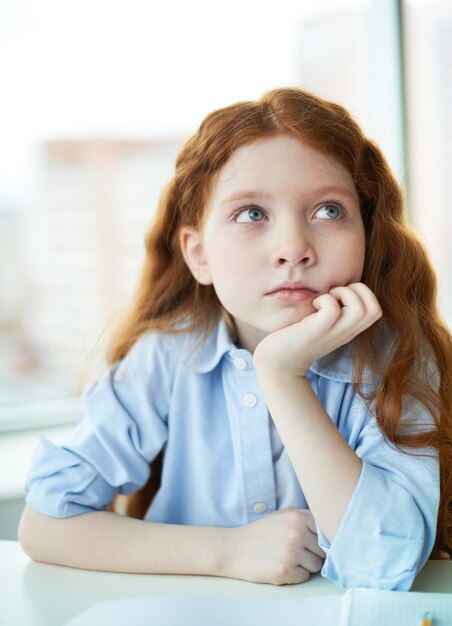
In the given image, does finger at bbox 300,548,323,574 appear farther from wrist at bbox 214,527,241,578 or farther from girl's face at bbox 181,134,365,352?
girl's face at bbox 181,134,365,352

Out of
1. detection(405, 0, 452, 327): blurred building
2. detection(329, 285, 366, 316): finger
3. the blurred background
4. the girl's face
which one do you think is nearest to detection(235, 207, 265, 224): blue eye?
the girl's face

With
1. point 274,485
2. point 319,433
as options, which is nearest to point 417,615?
point 319,433

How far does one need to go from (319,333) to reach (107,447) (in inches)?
13.4

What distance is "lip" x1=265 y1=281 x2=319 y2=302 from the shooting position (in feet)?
2.83

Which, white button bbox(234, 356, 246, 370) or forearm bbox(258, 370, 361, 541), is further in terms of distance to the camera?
white button bbox(234, 356, 246, 370)

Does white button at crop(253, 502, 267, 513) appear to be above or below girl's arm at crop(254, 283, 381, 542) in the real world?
below

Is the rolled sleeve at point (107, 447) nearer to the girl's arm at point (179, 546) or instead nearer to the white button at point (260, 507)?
the girl's arm at point (179, 546)

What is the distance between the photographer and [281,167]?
0.88m

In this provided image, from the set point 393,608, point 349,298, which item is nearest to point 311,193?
point 349,298

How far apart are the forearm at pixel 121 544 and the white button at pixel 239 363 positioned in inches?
8.9

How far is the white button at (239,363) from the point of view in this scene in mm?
1015

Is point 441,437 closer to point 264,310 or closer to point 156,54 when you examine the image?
point 264,310

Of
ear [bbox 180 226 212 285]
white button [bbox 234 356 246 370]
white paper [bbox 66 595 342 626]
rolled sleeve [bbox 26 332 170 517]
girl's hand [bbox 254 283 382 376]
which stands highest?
ear [bbox 180 226 212 285]

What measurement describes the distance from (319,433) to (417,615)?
0.21 m
